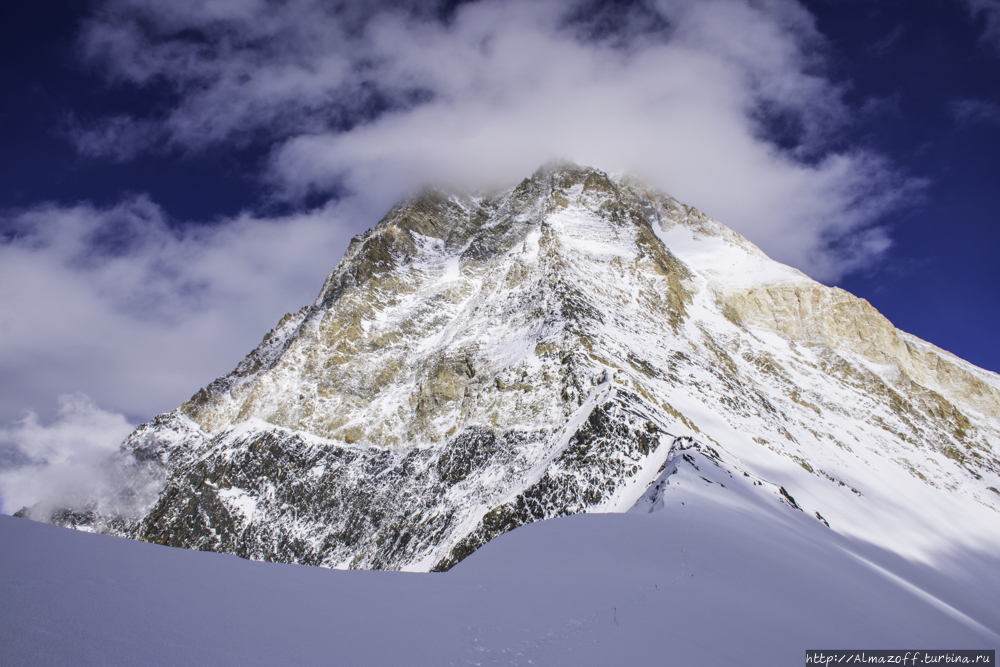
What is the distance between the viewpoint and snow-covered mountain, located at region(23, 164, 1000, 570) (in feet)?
87.9

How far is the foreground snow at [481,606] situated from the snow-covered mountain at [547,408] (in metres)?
5.75

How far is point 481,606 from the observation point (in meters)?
5.62

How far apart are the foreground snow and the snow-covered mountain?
5.75m

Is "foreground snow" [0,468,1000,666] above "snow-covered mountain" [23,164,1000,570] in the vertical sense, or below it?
below

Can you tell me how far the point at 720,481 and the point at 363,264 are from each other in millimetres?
49440

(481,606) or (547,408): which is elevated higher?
(547,408)

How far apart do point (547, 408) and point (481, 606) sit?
26.6 meters

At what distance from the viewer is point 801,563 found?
10070 millimetres

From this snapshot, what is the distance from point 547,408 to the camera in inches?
1260

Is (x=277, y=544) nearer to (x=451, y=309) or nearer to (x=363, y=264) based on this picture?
(x=451, y=309)

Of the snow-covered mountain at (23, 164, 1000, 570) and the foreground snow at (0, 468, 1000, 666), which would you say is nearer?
the foreground snow at (0, 468, 1000, 666)

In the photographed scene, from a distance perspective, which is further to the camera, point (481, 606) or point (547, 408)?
point (547, 408)

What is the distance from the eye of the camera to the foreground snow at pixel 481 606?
3314mm

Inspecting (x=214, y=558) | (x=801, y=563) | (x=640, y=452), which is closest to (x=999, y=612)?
(x=640, y=452)
